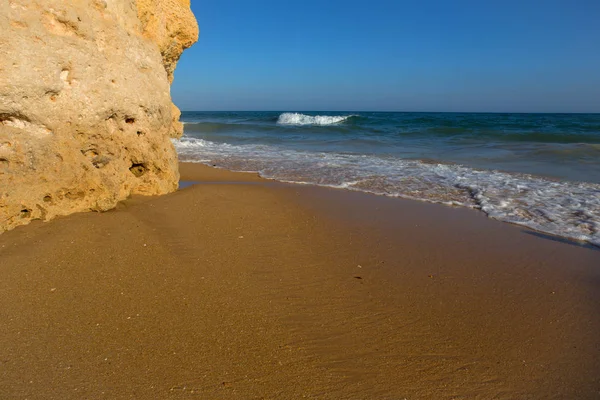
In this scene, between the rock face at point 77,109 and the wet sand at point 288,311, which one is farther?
the rock face at point 77,109

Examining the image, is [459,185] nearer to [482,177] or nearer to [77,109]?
[482,177]

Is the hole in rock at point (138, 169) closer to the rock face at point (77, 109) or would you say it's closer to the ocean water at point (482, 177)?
the rock face at point (77, 109)

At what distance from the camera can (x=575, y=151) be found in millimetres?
11125

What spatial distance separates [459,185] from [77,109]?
5.17m

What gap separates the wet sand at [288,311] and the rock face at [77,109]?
0.32 m

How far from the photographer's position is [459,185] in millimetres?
6383

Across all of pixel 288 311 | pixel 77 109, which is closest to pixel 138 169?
pixel 77 109

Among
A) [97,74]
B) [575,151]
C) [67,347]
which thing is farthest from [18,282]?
[575,151]

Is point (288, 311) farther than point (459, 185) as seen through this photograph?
No

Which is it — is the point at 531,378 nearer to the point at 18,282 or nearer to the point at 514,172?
the point at 18,282

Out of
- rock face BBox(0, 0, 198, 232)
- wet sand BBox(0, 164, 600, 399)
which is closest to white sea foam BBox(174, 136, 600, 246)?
wet sand BBox(0, 164, 600, 399)

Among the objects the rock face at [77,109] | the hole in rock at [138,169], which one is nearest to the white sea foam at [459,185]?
the hole in rock at [138,169]

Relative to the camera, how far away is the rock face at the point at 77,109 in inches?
133

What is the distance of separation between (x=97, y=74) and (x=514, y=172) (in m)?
7.11
